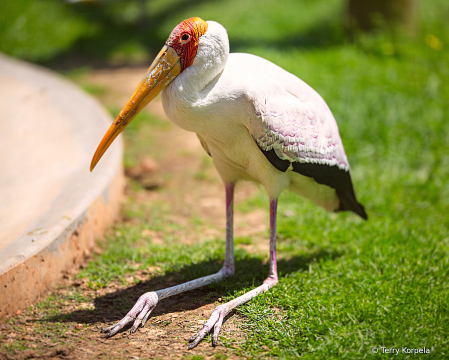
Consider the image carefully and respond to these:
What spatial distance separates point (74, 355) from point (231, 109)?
1501 millimetres

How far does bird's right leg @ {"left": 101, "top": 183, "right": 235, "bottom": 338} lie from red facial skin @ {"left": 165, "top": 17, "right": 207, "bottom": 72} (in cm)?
97

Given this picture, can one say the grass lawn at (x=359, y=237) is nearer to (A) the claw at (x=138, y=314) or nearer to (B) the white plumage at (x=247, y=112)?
(A) the claw at (x=138, y=314)

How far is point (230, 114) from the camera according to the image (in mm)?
2518

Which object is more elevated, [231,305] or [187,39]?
[187,39]

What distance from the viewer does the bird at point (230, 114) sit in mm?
2482

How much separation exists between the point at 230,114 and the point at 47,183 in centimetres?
Result: 209

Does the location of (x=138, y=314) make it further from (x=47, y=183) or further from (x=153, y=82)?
(x=47, y=183)

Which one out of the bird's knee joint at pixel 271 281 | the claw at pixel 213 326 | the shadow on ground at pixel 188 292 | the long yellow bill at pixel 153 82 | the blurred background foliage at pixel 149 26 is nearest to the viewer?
the claw at pixel 213 326

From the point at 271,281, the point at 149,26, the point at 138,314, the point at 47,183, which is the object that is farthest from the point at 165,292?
the point at 149,26

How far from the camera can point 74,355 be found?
90.4 inches

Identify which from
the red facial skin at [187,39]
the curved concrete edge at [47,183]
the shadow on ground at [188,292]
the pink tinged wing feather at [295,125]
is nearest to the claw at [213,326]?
A: the shadow on ground at [188,292]

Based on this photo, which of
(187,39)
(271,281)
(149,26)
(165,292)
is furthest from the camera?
(149,26)

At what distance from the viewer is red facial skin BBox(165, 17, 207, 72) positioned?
2479mm

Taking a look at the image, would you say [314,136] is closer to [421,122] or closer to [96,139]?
[96,139]
